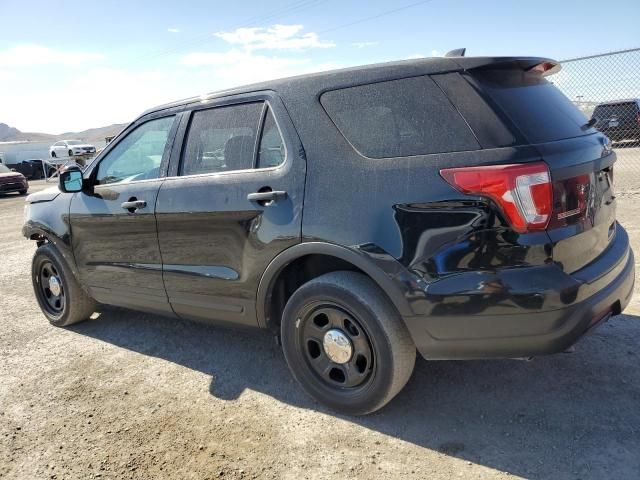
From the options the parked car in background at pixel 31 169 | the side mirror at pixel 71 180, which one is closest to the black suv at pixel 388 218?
the side mirror at pixel 71 180

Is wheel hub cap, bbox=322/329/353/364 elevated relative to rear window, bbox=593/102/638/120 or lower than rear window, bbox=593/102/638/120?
lower

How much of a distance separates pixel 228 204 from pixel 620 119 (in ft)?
37.2

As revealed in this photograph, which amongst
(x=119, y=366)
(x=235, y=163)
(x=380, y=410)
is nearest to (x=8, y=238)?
(x=119, y=366)

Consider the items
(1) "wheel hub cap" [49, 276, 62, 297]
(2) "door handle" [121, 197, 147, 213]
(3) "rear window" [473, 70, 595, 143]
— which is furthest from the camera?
(1) "wheel hub cap" [49, 276, 62, 297]

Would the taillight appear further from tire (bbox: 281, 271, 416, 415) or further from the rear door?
the rear door

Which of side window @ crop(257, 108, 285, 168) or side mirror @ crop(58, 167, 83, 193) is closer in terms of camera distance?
side window @ crop(257, 108, 285, 168)

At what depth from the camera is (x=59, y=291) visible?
4668 mm

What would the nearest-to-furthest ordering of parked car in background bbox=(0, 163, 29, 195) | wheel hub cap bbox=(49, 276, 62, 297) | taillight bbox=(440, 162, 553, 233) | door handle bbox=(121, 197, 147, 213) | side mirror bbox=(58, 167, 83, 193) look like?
taillight bbox=(440, 162, 553, 233) < door handle bbox=(121, 197, 147, 213) < side mirror bbox=(58, 167, 83, 193) < wheel hub cap bbox=(49, 276, 62, 297) < parked car in background bbox=(0, 163, 29, 195)

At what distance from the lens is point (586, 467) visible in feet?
7.62

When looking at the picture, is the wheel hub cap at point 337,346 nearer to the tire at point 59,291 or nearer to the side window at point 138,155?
the side window at point 138,155

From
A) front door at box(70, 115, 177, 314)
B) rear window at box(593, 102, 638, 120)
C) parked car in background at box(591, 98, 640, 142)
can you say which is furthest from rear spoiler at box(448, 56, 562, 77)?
rear window at box(593, 102, 638, 120)

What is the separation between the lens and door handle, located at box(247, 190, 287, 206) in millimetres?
2883

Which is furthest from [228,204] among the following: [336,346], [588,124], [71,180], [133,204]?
[588,124]

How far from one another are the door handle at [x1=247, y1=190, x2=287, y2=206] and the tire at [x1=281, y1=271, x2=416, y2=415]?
1.63ft
